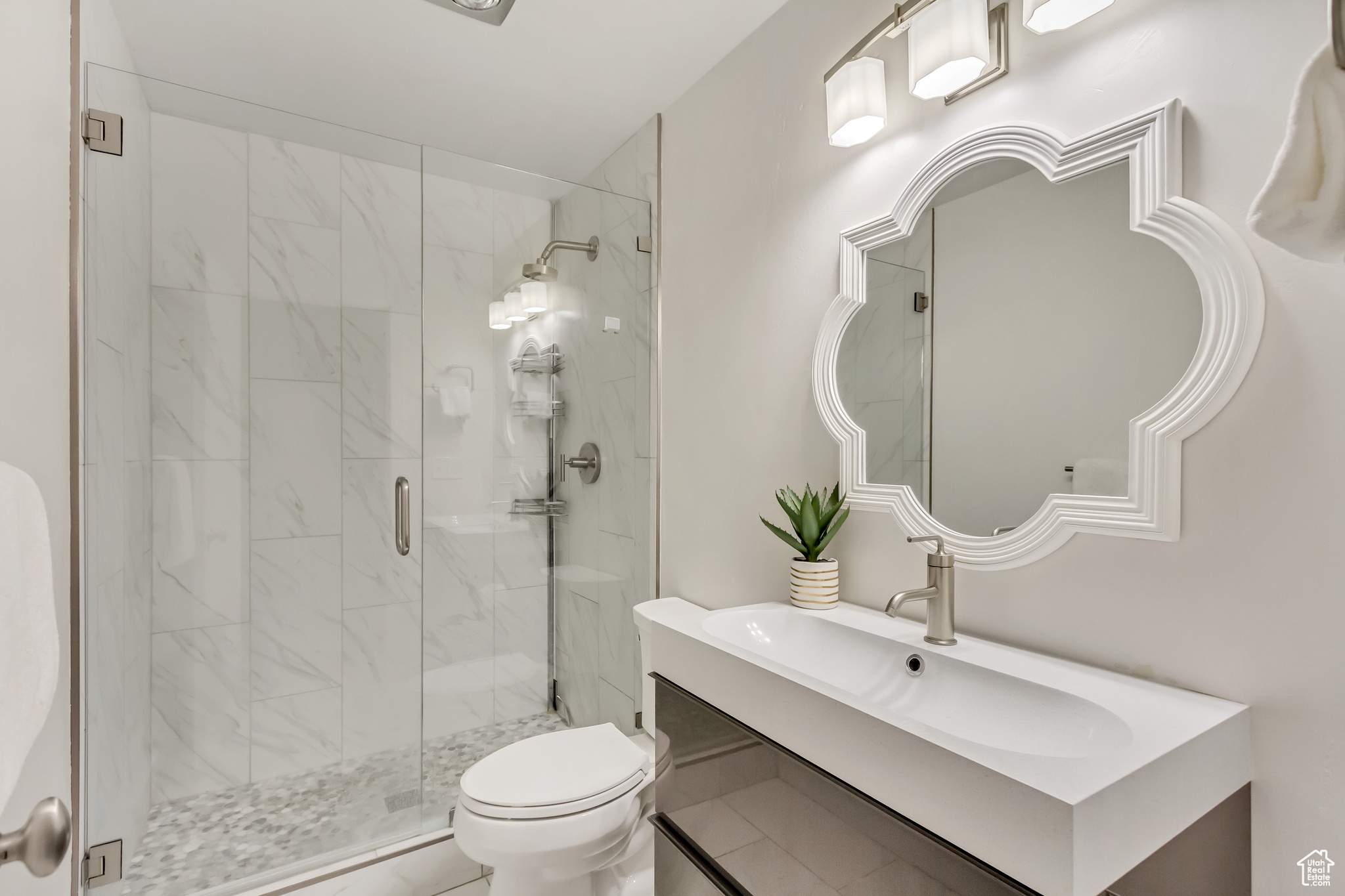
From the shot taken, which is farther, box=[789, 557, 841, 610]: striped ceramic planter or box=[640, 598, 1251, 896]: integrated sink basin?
box=[789, 557, 841, 610]: striped ceramic planter

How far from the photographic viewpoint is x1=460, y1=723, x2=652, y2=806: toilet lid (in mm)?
1432

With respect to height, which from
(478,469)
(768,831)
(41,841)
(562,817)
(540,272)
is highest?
(540,272)

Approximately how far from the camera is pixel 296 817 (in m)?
1.80

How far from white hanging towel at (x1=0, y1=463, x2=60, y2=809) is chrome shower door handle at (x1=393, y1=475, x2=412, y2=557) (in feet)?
4.71

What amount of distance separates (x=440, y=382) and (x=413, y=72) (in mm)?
922

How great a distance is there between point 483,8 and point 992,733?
194cm

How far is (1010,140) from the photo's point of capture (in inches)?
44.4

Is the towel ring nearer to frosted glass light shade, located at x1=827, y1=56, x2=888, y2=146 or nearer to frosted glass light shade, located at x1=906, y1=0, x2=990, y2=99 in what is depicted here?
frosted glass light shade, located at x1=906, y1=0, x2=990, y2=99

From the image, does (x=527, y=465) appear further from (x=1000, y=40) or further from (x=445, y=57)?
(x=1000, y=40)

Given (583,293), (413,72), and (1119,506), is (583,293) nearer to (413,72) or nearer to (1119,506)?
(413,72)

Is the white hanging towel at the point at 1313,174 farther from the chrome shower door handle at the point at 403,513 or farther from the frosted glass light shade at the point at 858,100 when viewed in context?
the chrome shower door handle at the point at 403,513

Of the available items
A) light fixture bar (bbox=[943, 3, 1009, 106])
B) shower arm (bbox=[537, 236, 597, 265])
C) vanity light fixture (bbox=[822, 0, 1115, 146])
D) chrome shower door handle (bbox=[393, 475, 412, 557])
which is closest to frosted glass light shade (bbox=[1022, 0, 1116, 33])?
vanity light fixture (bbox=[822, 0, 1115, 146])

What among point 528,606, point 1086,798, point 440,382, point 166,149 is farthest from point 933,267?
point 166,149

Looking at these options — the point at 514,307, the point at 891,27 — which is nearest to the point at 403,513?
the point at 514,307
